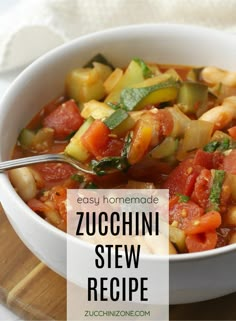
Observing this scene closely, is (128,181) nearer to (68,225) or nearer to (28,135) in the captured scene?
(68,225)

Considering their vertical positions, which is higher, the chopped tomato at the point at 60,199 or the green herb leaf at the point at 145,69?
the green herb leaf at the point at 145,69

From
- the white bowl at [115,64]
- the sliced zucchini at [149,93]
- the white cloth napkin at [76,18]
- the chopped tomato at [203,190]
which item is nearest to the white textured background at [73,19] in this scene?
the white cloth napkin at [76,18]

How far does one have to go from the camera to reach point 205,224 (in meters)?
2.26

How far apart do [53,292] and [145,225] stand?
395mm

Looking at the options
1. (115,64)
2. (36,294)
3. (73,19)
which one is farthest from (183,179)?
(73,19)

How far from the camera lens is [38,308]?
92.4 inches

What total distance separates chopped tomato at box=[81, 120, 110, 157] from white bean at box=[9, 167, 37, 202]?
0.23 m

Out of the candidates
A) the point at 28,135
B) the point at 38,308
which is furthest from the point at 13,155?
the point at 38,308

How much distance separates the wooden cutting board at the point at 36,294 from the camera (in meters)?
2.33

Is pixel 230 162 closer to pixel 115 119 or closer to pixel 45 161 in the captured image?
pixel 115 119

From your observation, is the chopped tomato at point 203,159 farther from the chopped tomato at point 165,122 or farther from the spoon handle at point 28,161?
the spoon handle at point 28,161

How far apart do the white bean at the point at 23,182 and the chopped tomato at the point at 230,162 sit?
671 mm

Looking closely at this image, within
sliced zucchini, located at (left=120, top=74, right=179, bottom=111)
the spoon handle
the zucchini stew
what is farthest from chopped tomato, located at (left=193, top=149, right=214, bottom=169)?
the spoon handle

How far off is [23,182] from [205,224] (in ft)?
2.10
